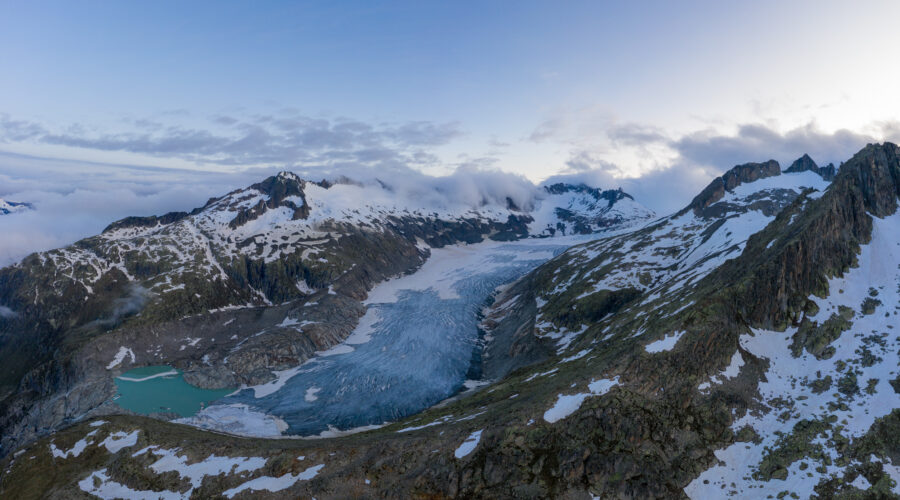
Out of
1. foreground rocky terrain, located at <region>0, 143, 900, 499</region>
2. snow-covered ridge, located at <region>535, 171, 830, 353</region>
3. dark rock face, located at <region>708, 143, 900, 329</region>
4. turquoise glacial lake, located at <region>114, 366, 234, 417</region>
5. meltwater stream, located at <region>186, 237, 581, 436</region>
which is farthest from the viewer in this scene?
turquoise glacial lake, located at <region>114, 366, 234, 417</region>

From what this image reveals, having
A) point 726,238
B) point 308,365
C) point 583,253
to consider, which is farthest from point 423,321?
point 726,238

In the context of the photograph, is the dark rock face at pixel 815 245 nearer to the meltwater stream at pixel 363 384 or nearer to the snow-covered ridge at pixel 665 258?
the snow-covered ridge at pixel 665 258

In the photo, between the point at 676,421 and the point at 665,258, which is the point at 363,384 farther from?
the point at 665,258

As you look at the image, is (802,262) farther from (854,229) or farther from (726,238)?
(726,238)

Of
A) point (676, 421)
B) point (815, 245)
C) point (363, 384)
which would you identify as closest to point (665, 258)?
point (815, 245)

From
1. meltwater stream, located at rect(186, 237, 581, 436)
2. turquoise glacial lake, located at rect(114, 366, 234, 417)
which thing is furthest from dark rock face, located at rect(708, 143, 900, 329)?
turquoise glacial lake, located at rect(114, 366, 234, 417)

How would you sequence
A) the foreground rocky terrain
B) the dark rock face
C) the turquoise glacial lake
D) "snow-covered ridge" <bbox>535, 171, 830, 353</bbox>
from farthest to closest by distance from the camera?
the turquoise glacial lake < "snow-covered ridge" <bbox>535, 171, 830, 353</bbox> < the dark rock face < the foreground rocky terrain

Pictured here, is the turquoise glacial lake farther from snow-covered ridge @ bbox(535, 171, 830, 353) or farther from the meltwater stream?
snow-covered ridge @ bbox(535, 171, 830, 353)

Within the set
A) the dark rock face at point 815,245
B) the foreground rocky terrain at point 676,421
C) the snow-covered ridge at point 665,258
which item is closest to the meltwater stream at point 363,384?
the foreground rocky terrain at point 676,421
